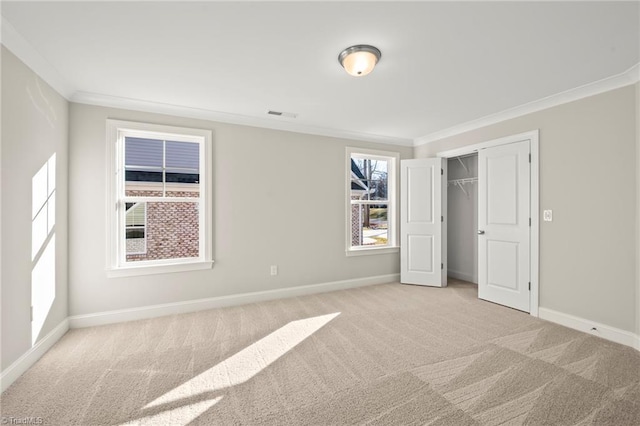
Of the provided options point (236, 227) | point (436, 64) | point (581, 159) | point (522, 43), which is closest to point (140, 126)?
point (236, 227)

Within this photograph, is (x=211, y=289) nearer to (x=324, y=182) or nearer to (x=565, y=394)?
(x=324, y=182)

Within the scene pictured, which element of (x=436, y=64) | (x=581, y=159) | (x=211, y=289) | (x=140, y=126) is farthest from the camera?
(x=211, y=289)

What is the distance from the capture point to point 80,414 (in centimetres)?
176

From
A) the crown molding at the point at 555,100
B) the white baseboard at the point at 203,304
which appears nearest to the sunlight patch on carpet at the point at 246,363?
the white baseboard at the point at 203,304

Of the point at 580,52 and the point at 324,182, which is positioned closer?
the point at 580,52

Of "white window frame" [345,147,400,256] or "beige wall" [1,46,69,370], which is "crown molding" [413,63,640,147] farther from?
"beige wall" [1,46,69,370]

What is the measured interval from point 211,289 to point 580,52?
4314 mm

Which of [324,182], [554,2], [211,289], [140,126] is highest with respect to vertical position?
[554,2]

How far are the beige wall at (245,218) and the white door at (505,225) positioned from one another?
1.47 metres

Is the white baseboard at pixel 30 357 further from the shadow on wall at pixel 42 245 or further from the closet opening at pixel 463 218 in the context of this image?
the closet opening at pixel 463 218

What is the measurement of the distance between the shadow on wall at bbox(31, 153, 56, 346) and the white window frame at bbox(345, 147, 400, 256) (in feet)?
11.3

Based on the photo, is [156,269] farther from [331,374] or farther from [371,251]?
[371,251]

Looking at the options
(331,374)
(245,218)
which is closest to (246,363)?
(331,374)

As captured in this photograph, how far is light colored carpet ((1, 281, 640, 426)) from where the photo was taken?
1.77 metres
